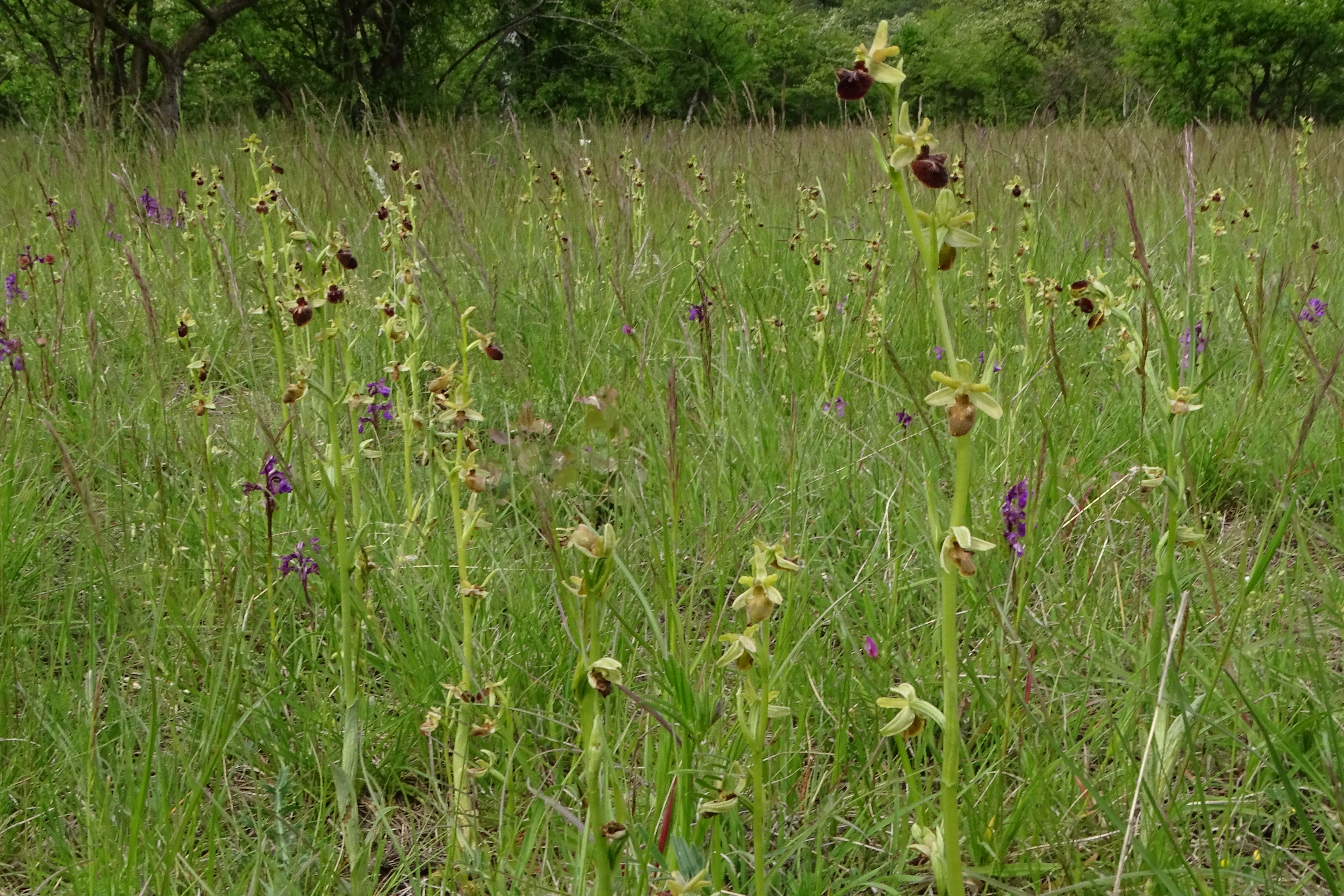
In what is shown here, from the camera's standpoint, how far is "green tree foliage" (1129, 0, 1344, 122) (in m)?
18.9

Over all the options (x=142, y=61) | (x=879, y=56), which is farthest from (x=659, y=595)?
(x=142, y=61)

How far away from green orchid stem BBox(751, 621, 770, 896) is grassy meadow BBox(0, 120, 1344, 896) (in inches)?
0.6

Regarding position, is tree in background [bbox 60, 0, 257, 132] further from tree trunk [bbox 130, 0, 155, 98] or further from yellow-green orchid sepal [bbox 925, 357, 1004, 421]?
yellow-green orchid sepal [bbox 925, 357, 1004, 421]

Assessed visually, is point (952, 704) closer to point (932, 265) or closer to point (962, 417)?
point (962, 417)

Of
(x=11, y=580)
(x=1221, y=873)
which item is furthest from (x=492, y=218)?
(x=1221, y=873)

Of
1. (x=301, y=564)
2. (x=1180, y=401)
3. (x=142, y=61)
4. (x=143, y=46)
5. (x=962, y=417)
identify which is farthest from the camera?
(x=142, y=61)

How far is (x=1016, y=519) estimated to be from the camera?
151 centimetres

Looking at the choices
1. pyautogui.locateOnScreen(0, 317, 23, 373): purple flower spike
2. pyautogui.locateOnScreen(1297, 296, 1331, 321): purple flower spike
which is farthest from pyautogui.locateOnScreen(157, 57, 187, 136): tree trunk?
pyautogui.locateOnScreen(1297, 296, 1331, 321): purple flower spike

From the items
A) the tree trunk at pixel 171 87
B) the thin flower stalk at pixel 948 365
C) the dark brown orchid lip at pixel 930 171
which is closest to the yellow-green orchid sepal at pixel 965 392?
the thin flower stalk at pixel 948 365

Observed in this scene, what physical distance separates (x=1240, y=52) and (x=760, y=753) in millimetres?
22394

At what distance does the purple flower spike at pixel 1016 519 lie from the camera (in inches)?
58.7

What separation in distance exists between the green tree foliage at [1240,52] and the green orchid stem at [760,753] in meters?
20.8

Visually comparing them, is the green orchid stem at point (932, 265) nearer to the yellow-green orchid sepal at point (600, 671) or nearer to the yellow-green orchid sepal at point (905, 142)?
the yellow-green orchid sepal at point (905, 142)

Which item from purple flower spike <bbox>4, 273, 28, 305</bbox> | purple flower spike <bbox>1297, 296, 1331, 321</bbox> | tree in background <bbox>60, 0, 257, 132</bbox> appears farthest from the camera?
tree in background <bbox>60, 0, 257, 132</bbox>
